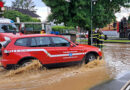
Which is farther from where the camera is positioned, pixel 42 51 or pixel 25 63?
pixel 42 51

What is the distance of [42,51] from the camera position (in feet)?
24.3

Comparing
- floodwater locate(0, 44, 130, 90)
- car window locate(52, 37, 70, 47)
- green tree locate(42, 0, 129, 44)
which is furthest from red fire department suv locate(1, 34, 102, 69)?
green tree locate(42, 0, 129, 44)

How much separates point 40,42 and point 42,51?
382mm

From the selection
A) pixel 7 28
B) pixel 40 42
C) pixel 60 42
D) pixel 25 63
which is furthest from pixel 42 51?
pixel 7 28

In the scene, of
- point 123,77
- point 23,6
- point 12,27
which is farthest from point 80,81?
point 23,6

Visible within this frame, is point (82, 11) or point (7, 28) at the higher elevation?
point (82, 11)

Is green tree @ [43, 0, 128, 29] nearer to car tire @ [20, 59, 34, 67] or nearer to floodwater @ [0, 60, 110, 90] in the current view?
floodwater @ [0, 60, 110, 90]

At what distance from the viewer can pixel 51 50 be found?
7.56 meters

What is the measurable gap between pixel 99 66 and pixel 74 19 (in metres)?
8.26

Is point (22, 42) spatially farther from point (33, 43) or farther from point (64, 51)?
point (64, 51)

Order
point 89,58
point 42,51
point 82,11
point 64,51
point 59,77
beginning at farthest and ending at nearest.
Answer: point 82,11 → point 89,58 → point 64,51 → point 42,51 → point 59,77

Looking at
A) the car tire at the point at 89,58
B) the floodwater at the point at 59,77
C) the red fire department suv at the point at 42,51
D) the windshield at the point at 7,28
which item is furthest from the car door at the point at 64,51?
the windshield at the point at 7,28

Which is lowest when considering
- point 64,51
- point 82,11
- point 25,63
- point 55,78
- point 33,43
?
point 55,78

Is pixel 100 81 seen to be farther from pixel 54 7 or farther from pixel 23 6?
pixel 23 6
